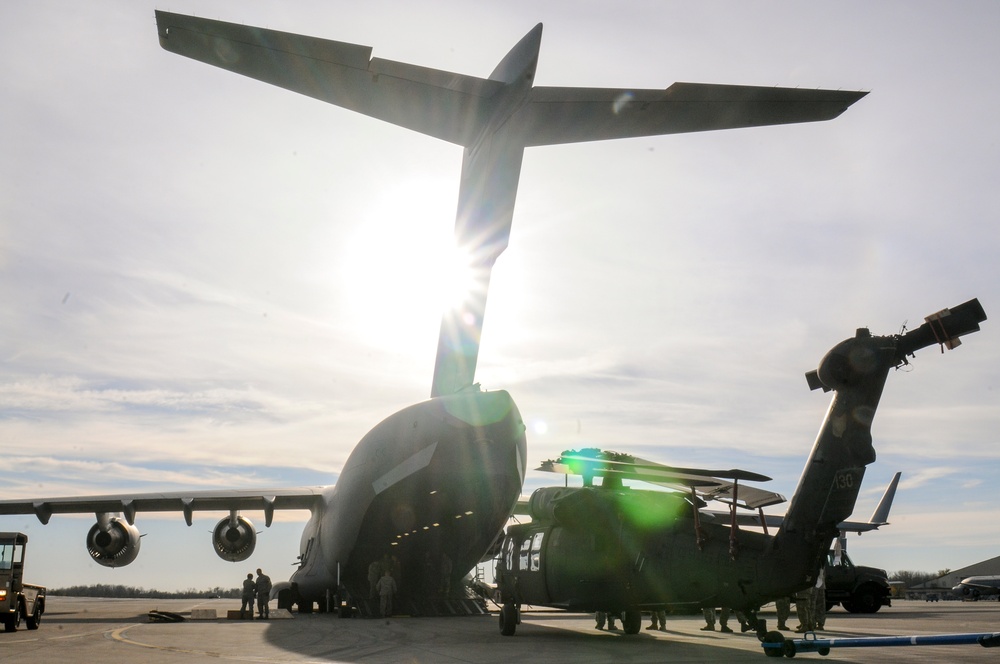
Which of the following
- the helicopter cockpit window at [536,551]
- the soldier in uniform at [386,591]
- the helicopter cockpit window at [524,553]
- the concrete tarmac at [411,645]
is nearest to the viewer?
the concrete tarmac at [411,645]

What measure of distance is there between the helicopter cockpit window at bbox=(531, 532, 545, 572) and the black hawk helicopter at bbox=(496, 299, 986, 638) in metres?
0.03

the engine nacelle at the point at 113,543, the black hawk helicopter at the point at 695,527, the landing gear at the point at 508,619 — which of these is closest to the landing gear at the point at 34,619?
the engine nacelle at the point at 113,543

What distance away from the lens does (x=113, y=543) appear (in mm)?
27750

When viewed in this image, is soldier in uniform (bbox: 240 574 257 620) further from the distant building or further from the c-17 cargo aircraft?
the distant building

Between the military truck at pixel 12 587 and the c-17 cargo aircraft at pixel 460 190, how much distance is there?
6639mm

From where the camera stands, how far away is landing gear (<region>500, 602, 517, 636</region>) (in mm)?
14055

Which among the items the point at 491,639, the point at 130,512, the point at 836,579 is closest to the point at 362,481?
the point at 491,639

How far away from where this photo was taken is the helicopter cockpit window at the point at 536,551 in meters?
13.9

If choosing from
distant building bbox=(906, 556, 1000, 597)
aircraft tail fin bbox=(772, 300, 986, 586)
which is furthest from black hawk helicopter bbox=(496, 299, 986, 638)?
distant building bbox=(906, 556, 1000, 597)

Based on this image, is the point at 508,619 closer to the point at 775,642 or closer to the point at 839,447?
the point at 775,642

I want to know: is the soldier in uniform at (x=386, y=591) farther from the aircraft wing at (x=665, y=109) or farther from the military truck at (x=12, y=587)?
the aircraft wing at (x=665, y=109)

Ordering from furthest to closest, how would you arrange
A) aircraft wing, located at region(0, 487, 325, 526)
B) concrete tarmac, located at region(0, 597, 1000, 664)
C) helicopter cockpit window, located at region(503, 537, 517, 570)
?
aircraft wing, located at region(0, 487, 325, 526), helicopter cockpit window, located at region(503, 537, 517, 570), concrete tarmac, located at region(0, 597, 1000, 664)

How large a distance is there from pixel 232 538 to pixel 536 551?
1731 cm

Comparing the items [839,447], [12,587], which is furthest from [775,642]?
[12,587]
